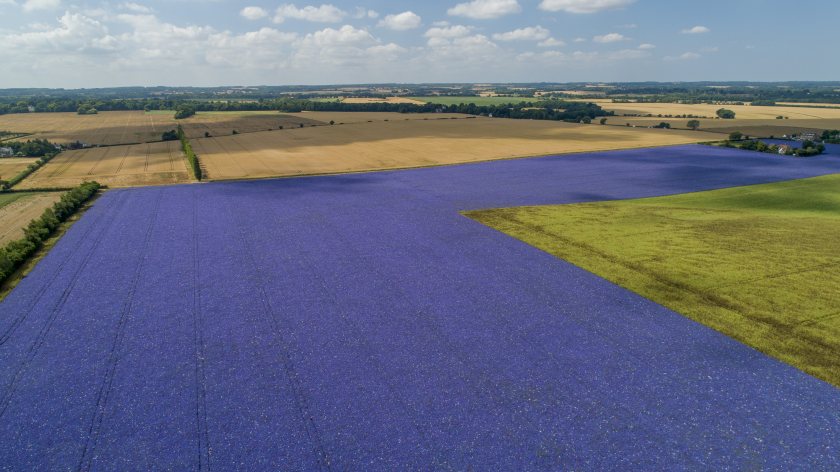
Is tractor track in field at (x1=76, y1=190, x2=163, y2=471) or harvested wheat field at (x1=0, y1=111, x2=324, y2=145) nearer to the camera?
tractor track in field at (x1=76, y1=190, x2=163, y2=471)

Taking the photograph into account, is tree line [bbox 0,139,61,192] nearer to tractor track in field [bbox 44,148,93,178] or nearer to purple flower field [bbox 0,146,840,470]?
tractor track in field [bbox 44,148,93,178]

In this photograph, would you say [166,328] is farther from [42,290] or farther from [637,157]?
[637,157]

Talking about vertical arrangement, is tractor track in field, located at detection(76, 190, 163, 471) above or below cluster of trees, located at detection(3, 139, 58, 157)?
below

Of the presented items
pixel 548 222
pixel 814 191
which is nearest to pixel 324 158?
pixel 548 222

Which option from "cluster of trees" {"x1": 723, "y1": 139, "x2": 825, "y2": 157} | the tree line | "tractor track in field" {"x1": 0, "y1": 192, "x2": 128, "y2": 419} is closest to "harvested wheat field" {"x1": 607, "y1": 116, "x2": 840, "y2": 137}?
"cluster of trees" {"x1": 723, "y1": 139, "x2": 825, "y2": 157}

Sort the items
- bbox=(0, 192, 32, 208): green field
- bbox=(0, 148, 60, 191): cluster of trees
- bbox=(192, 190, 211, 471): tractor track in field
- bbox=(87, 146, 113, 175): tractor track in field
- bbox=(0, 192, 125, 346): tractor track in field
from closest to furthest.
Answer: bbox=(192, 190, 211, 471): tractor track in field, bbox=(0, 192, 125, 346): tractor track in field, bbox=(0, 192, 32, 208): green field, bbox=(0, 148, 60, 191): cluster of trees, bbox=(87, 146, 113, 175): tractor track in field

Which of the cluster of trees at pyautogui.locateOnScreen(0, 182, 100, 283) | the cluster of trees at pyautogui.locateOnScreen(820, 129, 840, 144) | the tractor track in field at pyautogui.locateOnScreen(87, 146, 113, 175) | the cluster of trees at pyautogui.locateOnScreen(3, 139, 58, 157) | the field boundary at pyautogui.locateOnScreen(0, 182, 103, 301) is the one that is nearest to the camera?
the field boundary at pyautogui.locateOnScreen(0, 182, 103, 301)
